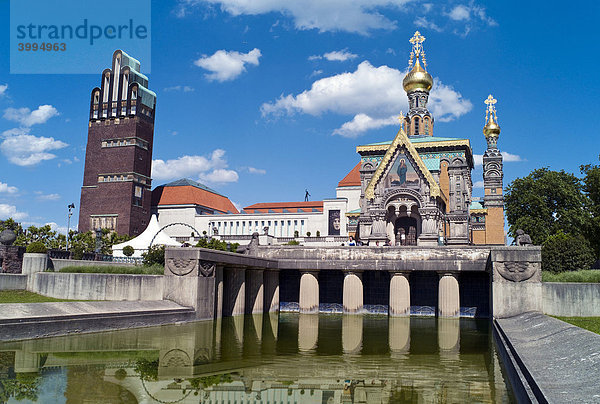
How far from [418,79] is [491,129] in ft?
51.6

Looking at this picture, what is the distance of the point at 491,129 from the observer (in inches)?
3250

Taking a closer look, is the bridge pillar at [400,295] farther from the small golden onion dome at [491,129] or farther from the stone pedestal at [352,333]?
the small golden onion dome at [491,129]

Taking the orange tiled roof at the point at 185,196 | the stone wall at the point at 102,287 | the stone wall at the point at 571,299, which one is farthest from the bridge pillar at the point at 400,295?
the orange tiled roof at the point at 185,196

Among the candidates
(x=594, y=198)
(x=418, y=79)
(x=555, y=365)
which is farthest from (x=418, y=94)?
(x=555, y=365)

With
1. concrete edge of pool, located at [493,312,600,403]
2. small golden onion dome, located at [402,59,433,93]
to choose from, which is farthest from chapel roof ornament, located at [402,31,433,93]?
concrete edge of pool, located at [493,312,600,403]

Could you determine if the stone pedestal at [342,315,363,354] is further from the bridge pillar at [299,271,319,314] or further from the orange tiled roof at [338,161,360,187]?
the orange tiled roof at [338,161,360,187]

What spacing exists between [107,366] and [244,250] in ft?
86.1

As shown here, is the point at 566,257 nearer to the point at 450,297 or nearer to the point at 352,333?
the point at 450,297

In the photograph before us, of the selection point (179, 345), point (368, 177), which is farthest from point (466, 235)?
point (179, 345)

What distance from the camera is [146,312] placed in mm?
22578

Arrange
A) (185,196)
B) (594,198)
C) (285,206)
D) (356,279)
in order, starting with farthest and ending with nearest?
(285,206), (185,196), (594,198), (356,279)

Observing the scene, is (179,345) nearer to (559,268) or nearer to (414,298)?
(414,298)

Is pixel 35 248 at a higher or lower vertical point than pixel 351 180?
lower

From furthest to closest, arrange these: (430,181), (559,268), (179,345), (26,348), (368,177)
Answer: (368,177)
(430,181)
(559,268)
(179,345)
(26,348)
